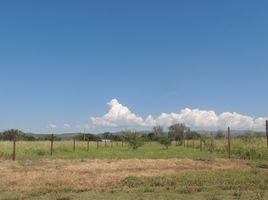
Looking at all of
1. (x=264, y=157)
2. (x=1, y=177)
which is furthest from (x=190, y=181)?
(x=264, y=157)

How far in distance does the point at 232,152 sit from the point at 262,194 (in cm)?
2310

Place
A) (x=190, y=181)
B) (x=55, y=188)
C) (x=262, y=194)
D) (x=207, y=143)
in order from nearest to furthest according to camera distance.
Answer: (x=262, y=194) → (x=55, y=188) → (x=190, y=181) → (x=207, y=143)

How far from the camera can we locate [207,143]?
136 feet

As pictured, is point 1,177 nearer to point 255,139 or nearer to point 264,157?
point 264,157

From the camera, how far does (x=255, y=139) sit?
32.1m

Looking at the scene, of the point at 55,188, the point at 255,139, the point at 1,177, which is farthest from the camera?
the point at 255,139

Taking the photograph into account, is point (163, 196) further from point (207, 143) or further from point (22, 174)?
point (207, 143)

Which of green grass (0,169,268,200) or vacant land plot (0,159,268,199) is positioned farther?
vacant land plot (0,159,268,199)

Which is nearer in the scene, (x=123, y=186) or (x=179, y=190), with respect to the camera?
(x=179, y=190)

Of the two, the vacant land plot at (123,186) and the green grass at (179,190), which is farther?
the vacant land plot at (123,186)

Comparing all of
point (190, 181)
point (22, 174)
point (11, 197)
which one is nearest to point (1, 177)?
point (22, 174)

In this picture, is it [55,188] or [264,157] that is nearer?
[55,188]

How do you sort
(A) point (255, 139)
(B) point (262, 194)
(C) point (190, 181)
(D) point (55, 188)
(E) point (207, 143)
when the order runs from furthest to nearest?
1. (E) point (207, 143)
2. (A) point (255, 139)
3. (C) point (190, 181)
4. (D) point (55, 188)
5. (B) point (262, 194)

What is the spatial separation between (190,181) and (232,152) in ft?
67.9
